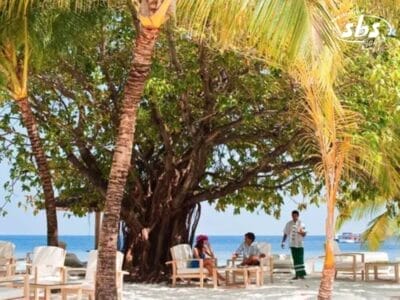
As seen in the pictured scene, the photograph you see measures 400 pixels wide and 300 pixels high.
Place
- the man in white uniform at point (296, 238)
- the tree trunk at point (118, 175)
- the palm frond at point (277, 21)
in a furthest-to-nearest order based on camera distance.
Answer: the man in white uniform at point (296, 238), the tree trunk at point (118, 175), the palm frond at point (277, 21)

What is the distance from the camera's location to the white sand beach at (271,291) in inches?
487

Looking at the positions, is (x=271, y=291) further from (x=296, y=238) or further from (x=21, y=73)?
(x=21, y=73)

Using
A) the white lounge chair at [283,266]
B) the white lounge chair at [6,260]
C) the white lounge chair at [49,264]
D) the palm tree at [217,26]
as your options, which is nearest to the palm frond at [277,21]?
the palm tree at [217,26]

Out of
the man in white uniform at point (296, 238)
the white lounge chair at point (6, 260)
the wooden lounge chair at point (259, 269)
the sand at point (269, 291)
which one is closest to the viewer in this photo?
the sand at point (269, 291)

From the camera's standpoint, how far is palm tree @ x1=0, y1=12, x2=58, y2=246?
1246 centimetres

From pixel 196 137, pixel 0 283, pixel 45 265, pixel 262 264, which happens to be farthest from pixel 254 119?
pixel 0 283

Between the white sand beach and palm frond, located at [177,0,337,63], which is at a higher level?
palm frond, located at [177,0,337,63]

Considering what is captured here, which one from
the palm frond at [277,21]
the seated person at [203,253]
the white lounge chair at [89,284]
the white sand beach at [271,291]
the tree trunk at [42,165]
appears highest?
the palm frond at [277,21]

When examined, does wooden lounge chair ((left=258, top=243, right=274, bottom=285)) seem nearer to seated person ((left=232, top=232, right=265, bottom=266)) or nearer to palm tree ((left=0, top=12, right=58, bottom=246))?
seated person ((left=232, top=232, right=265, bottom=266))

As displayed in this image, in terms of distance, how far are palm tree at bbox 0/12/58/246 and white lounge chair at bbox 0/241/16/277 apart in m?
0.83

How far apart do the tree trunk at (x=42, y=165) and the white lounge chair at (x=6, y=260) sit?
0.81 m

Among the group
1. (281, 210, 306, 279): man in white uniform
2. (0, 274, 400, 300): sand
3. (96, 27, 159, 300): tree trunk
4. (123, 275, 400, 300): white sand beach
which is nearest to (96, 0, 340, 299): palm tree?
(96, 27, 159, 300): tree trunk

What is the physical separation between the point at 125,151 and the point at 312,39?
2567 millimetres

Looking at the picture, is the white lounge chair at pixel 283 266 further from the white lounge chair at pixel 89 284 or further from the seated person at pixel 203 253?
the white lounge chair at pixel 89 284
